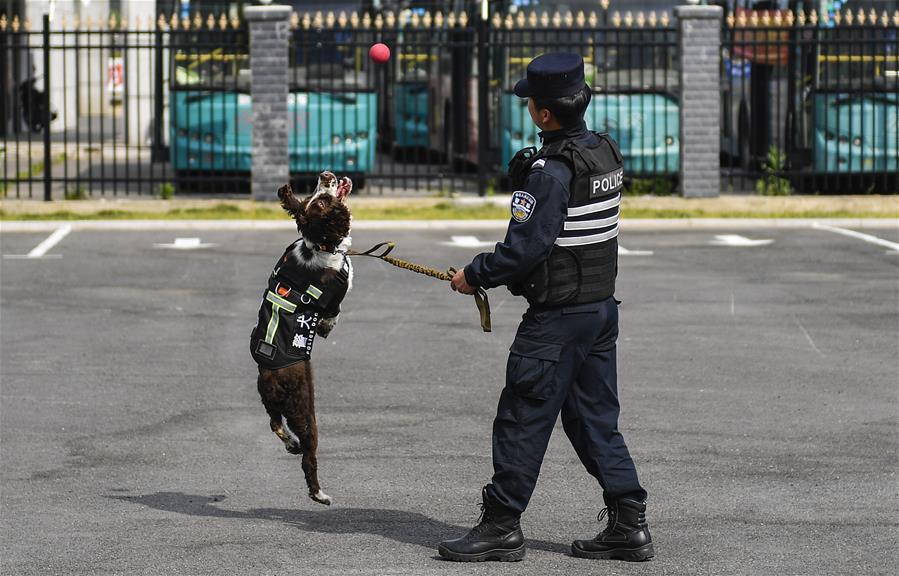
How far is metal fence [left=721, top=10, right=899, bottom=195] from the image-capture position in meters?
22.5

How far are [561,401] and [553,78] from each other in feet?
4.17

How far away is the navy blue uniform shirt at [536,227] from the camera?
20.4 ft

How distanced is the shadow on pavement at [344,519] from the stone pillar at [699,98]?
52.0 ft

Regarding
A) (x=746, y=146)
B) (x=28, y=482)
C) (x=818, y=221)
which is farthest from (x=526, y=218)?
(x=746, y=146)

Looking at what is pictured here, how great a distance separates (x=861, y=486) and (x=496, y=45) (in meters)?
15.3

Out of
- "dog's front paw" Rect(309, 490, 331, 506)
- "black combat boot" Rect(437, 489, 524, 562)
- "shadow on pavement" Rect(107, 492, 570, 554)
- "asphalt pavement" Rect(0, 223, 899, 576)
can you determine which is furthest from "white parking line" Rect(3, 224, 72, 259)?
"black combat boot" Rect(437, 489, 524, 562)

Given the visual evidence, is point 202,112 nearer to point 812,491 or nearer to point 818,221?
point 818,221

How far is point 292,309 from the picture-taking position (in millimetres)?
6559

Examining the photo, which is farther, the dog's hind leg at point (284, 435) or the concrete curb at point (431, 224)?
the concrete curb at point (431, 224)

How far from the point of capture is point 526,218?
623cm

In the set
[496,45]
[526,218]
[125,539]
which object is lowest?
[125,539]

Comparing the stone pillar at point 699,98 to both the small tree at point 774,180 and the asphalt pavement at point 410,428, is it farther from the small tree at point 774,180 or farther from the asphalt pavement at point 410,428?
the asphalt pavement at point 410,428

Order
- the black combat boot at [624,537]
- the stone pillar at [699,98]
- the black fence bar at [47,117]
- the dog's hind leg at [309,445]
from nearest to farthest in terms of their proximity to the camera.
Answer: the black combat boot at [624,537], the dog's hind leg at [309,445], the black fence bar at [47,117], the stone pillar at [699,98]

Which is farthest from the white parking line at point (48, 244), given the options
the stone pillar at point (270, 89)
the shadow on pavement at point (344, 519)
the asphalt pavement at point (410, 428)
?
the shadow on pavement at point (344, 519)
